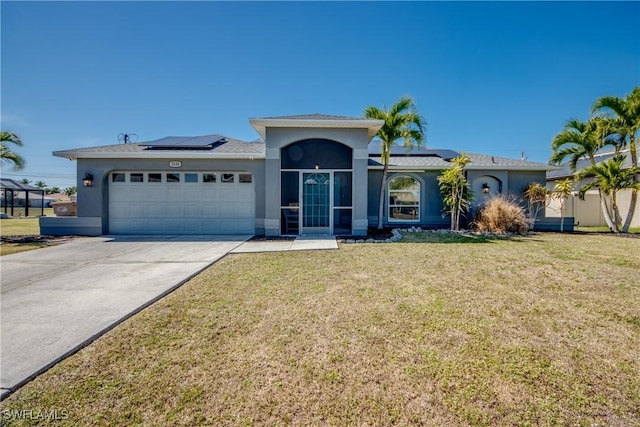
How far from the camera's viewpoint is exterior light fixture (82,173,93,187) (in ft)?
36.1

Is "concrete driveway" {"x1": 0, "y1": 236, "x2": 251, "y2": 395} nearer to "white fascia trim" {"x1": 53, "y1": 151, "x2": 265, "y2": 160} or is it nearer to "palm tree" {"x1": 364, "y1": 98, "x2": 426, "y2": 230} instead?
"white fascia trim" {"x1": 53, "y1": 151, "x2": 265, "y2": 160}

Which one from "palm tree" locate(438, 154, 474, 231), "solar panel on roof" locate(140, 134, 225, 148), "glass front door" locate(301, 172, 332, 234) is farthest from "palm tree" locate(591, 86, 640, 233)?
"solar panel on roof" locate(140, 134, 225, 148)

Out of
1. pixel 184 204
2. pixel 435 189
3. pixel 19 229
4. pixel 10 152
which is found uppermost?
pixel 10 152

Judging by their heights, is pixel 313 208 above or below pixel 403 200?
below

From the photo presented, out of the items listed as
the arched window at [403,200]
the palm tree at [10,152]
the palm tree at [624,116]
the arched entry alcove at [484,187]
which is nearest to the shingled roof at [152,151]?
the palm tree at [10,152]

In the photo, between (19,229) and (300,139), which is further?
(19,229)

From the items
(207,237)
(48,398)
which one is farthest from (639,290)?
(207,237)

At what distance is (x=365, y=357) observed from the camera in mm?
2869

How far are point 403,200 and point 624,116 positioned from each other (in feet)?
30.9

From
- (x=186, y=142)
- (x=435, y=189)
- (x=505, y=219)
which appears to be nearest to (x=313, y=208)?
(x=435, y=189)

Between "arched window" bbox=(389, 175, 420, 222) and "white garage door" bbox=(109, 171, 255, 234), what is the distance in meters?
6.89

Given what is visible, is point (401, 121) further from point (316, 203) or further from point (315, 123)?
point (316, 203)

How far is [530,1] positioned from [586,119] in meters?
6.57

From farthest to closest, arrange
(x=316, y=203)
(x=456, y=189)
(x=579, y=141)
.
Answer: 1. (x=579, y=141)
2. (x=456, y=189)
3. (x=316, y=203)
